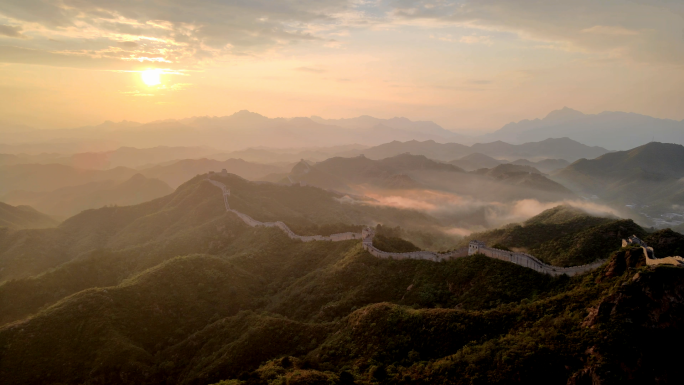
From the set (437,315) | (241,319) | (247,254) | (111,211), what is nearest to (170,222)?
(111,211)

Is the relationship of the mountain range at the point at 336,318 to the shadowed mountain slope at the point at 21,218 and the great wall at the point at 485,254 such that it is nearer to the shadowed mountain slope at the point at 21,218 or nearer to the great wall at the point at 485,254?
the great wall at the point at 485,254

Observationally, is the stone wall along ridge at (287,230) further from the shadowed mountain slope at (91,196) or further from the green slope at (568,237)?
the shadowed mountain slope at (91,196)

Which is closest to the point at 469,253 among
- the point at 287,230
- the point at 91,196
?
the point at 287,230

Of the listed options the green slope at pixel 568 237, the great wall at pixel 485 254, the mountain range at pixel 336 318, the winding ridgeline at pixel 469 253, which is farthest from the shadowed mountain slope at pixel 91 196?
the green slope at pixel 568 237

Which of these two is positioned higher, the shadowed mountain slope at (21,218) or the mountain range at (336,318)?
the mountain range at (336,318)

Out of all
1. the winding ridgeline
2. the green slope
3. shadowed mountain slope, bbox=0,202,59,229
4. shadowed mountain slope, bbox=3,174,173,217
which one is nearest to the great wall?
the winding ridgeline

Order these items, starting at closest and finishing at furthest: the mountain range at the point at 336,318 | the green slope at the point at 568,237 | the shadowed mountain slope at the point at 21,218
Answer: the mountain range at the point at 336,318
the green slope at the point at 568,237
the shadowed mountain slope at the point at 21,218


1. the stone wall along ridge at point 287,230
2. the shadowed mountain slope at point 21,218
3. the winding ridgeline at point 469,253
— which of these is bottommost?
the shadowed mountain slope at point 21,218

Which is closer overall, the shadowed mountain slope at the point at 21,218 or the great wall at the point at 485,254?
the great wall at the point at 485,254

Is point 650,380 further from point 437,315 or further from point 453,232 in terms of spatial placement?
point 453,232

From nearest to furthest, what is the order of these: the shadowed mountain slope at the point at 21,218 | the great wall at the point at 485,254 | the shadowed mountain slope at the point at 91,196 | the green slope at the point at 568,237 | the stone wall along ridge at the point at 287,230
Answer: the great wall at the point at 485,254
the green slope at the point at 568,237
the stone wall along ridge at the point at 287,230
the shadowed mountain slope at the point at 21,218
the shadowed mountain slope at the point at 91,196

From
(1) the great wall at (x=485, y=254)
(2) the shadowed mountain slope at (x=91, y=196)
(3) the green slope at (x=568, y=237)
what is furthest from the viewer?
(2) the shadowed mountain slope at (x=91, y=196)

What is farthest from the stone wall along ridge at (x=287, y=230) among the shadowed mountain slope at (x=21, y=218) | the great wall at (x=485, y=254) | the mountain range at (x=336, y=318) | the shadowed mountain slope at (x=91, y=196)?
the shadowed mountain slope at (x=91, y=196)
